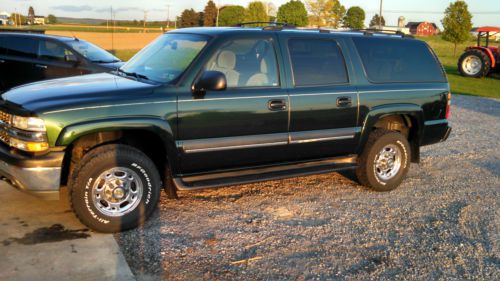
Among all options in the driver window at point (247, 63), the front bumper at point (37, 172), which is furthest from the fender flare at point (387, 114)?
the front bumper at point (37, 172)

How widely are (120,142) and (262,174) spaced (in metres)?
1.46

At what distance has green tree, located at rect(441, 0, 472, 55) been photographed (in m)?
31.4

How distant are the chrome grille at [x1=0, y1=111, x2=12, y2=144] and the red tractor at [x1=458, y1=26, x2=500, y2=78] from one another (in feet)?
67.8

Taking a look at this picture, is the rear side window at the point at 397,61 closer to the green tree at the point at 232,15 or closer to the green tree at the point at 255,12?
the green tree at the point at 255,12

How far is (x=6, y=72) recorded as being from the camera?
1095 cm

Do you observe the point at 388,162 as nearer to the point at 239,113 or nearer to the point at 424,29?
the point at 239,113

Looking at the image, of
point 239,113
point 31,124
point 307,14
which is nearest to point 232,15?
point 307,14

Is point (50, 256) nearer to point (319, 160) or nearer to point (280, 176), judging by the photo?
point (280, 176)

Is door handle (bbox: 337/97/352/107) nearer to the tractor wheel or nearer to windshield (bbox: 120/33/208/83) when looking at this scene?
windshield (bbox: 120/33/208/83)

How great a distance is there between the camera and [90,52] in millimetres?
11484

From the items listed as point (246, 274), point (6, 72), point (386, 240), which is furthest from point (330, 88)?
point (6, 72)

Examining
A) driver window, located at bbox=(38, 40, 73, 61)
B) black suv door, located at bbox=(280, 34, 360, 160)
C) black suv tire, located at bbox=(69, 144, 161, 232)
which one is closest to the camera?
black suv tire, located at bbox=(69, 144, 161, 232)

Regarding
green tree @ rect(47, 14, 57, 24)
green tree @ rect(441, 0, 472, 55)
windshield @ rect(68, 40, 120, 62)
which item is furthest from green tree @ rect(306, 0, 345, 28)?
windshield @ rect(68, 40, 120, 62)

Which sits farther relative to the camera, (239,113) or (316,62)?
(316,62)
